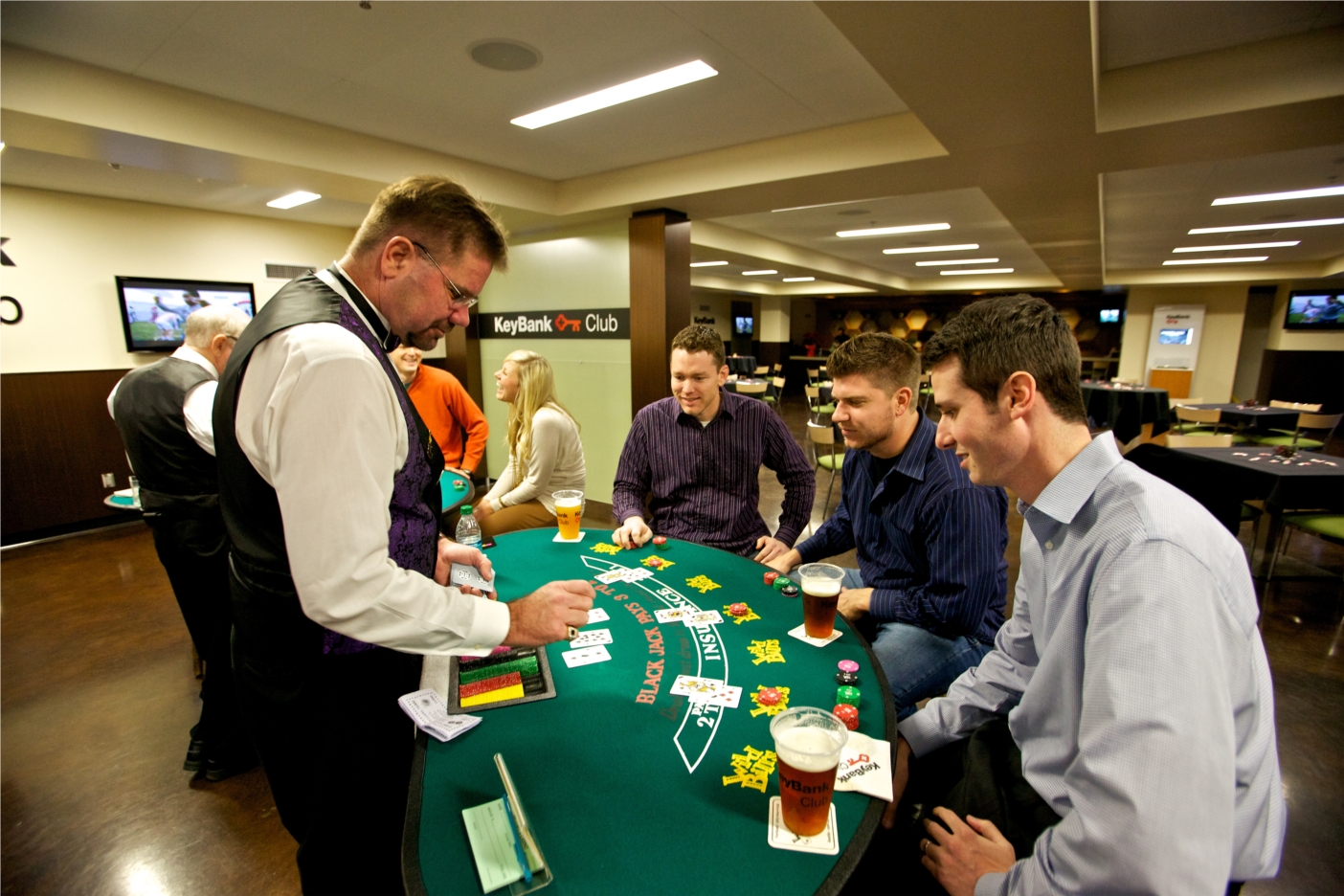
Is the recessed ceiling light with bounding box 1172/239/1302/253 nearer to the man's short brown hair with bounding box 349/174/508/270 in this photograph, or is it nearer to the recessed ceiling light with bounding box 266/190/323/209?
the man's short brown hair with bounding box 349/174/508/270

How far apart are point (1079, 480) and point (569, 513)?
1.64 metres

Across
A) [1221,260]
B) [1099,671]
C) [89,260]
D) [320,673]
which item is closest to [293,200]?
[89,260]

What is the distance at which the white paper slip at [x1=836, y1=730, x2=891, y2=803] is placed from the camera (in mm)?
1036

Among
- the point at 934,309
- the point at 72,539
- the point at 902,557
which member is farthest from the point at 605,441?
the point at 934,309

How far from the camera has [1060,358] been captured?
111 cm

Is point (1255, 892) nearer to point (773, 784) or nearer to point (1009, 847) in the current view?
point (1009, 847)

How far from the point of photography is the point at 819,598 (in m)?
1.50

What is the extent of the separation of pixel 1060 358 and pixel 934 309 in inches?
736

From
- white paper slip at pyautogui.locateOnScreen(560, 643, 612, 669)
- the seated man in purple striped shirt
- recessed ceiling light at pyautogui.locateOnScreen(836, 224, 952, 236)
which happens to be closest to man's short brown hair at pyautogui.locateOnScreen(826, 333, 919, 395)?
the seated man in purple striped shirt

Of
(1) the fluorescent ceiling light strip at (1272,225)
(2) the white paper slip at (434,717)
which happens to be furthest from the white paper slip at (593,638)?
(1) the fluorescent ceiling light strip at (1272,225)

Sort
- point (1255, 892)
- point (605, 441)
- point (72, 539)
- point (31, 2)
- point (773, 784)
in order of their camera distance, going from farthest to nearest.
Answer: point (605, 441) → point (72, 539) → point (31, 2) → point (1255, 892) → point (773, 784)

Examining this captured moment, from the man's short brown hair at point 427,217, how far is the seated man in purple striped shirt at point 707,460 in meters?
1.43

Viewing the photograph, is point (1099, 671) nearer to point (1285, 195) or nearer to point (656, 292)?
point (656, 292)

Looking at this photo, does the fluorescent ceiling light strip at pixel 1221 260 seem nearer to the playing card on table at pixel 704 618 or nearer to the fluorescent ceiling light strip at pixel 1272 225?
the fluorescent ceiling light strip at pixel 1272 225
